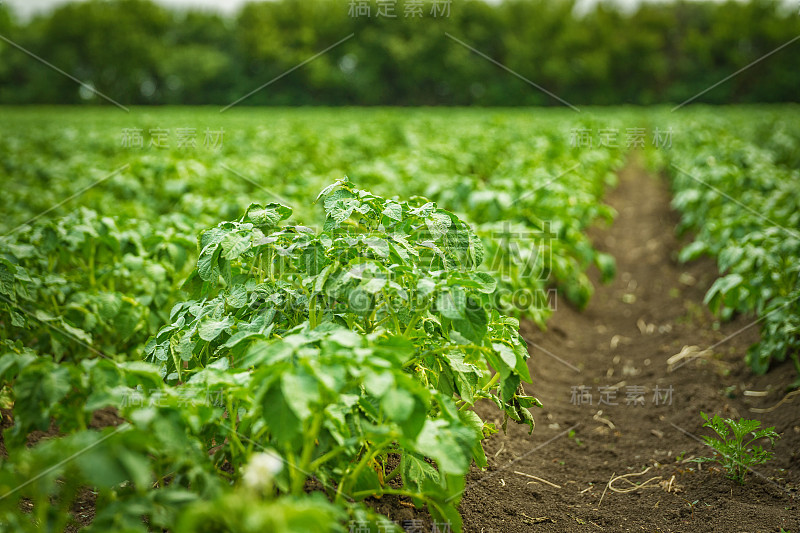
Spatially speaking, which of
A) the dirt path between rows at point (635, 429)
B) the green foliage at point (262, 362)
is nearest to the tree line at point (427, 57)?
the dirt path between rows at point (635, 429)

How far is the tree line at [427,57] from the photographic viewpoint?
41.2m

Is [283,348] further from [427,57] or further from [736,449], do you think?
[427,57]

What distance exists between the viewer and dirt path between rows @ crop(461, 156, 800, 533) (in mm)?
2359

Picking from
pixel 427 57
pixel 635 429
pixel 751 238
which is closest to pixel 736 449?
pixel 635 429

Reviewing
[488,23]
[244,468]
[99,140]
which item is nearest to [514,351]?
[244,468]

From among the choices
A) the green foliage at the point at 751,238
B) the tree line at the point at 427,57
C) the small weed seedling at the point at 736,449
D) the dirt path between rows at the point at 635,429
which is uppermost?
the tree line at the point at 427,57

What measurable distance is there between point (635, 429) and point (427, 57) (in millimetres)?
41279

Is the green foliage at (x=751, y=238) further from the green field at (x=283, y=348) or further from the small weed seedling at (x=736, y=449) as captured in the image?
the small weed seedling at (x=736, y=449)

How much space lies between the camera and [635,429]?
3.31 m

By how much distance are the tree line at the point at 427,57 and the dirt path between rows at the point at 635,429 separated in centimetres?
3811

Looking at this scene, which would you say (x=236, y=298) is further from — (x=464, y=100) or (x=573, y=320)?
(x=464, y=100)

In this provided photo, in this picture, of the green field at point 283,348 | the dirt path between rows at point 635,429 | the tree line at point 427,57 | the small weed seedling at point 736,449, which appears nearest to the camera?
the green field at point 283,348

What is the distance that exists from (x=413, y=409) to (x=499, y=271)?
2404 mm

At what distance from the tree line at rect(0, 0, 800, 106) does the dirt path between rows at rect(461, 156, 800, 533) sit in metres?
38.1
